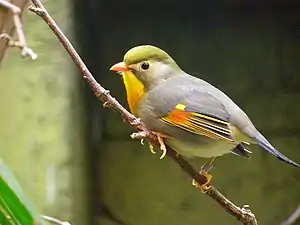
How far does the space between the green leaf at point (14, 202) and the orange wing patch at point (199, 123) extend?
1.42ft

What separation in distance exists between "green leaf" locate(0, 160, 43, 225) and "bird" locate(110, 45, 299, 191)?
39cm

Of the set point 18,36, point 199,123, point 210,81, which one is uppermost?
point 18,36

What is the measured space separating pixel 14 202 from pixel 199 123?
468mm

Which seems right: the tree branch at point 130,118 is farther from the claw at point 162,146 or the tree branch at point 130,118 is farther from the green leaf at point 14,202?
the green leaf at point 14,202

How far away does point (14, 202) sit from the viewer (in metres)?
0.51

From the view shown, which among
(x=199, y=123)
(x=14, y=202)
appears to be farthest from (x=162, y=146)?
(x=14, y=202)

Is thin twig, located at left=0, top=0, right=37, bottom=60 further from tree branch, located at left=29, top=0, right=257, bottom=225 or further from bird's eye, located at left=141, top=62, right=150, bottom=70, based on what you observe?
bird's eye, located at left=141, top=62, right=150, bottom=70

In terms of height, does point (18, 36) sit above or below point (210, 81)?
above

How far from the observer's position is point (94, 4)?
70.0 inches

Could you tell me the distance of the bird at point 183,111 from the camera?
934 millimetres

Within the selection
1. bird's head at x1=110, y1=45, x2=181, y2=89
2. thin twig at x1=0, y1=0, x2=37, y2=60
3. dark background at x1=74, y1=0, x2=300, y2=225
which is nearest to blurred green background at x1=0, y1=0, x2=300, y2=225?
dark background at x1=74, y1=0, x2=300, y2=225

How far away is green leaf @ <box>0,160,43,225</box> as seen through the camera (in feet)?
1.62

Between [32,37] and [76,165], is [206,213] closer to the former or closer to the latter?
[76,165]

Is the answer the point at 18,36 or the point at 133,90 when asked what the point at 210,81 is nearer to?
the point at 133,90
